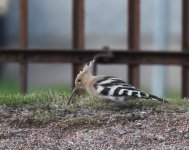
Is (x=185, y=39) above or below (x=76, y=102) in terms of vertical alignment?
above

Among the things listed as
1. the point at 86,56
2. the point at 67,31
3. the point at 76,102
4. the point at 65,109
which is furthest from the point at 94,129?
the point at 67,31

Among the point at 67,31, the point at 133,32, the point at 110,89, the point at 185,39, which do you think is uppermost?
the point at 133,32

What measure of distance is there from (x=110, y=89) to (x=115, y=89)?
2.4 inches

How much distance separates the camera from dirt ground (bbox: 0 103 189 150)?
757 cm

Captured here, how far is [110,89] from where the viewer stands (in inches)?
338

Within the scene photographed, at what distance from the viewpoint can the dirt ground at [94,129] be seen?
7566 millimetres

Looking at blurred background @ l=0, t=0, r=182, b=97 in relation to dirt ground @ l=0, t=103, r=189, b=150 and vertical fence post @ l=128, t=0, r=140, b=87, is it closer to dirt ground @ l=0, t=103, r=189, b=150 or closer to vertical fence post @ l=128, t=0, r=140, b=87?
vertical fence post @ l=128, t=0, r=140, b=87

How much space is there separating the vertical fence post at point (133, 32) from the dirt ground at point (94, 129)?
3897 millimetres

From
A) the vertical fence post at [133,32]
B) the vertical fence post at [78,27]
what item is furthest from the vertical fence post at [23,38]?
the vertical fence post at [133,32]

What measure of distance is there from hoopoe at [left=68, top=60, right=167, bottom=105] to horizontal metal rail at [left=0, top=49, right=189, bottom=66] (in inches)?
126

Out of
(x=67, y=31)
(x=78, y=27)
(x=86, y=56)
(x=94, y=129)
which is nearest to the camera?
(x=94, y=129)

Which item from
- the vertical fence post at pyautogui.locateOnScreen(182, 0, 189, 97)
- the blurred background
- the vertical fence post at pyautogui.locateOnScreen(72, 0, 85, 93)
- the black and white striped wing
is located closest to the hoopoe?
the black and white striped wing

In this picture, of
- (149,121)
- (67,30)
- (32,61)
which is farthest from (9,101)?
(67,30)

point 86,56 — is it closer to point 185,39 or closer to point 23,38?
point 23,38
